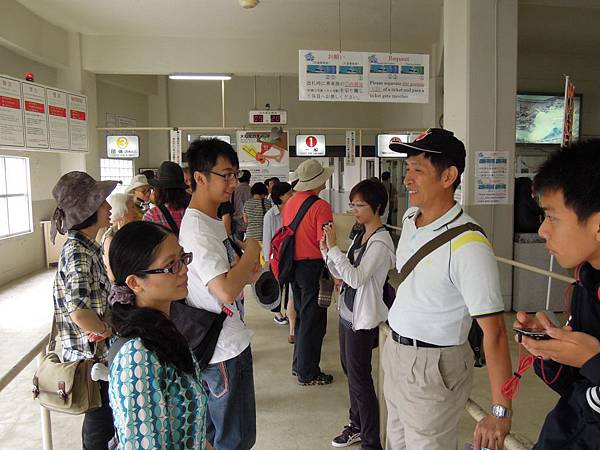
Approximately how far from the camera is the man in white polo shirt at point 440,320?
4.49 ft

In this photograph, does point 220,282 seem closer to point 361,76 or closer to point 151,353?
point 151,353

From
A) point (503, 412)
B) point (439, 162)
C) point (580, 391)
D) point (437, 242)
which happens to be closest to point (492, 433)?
point (503, 412)

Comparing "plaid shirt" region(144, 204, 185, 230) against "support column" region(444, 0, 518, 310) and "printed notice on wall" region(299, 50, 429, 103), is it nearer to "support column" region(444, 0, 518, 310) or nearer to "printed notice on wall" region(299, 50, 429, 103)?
"printed notice on wall" region(299, 50, 429, 103)

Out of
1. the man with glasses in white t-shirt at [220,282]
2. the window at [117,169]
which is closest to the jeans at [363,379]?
the man with glasses in white t-shirt at [220,282]

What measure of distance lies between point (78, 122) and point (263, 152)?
323cm

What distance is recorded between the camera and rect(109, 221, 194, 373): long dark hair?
3.73 ft

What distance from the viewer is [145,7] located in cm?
715

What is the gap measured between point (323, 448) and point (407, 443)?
4.39 feet

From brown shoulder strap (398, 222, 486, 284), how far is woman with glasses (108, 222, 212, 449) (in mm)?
724

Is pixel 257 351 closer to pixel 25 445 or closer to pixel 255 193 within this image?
pixel 25 445

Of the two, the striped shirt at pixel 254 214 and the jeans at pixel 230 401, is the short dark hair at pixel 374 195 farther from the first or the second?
the striped shirt at pixel 254 214

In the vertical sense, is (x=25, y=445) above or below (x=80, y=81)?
below

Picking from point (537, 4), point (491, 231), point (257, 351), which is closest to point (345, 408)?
point (257, 351)

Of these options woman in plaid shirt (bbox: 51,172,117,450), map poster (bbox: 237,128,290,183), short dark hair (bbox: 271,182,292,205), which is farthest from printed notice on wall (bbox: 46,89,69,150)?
woman in plaid shirt (bbox: 51,172,117,450)
